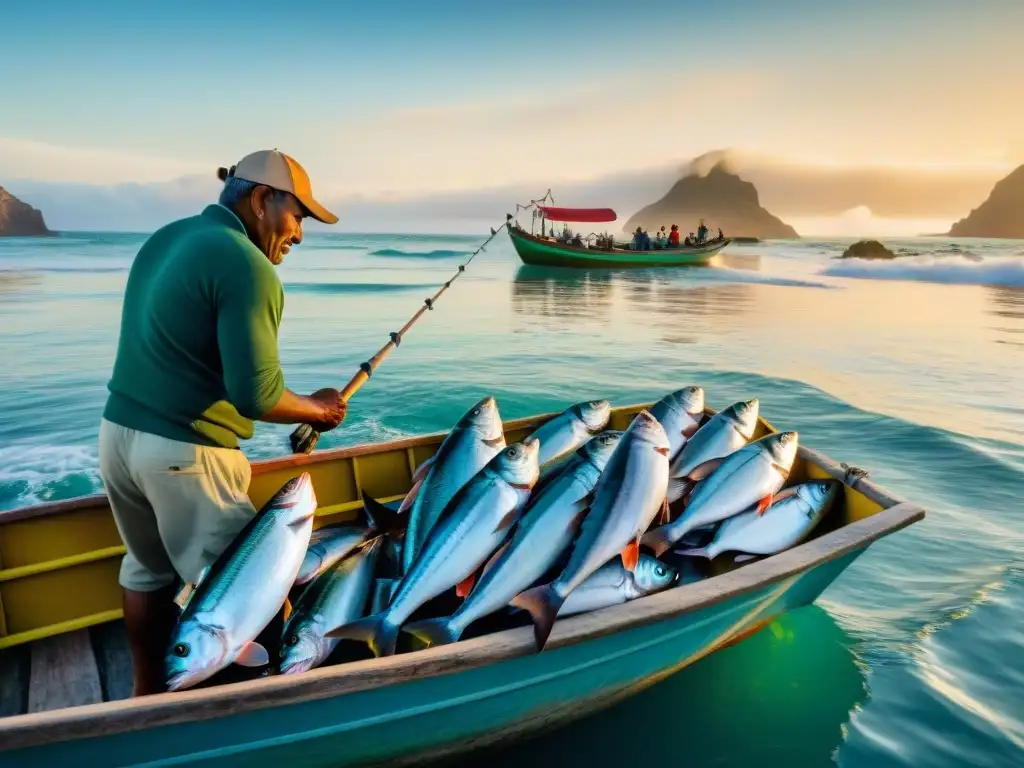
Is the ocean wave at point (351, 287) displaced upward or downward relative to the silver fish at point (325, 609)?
upward

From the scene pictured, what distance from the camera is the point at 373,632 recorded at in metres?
3.16

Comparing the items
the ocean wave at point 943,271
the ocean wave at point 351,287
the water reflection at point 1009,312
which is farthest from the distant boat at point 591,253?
the water reflection at point 1009,312

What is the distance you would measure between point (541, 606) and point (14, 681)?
2.79 metres

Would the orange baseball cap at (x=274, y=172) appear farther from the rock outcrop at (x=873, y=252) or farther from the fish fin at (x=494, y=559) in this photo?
the rock outcrop at (x=873, y=252)

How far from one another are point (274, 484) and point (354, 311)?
21.6m

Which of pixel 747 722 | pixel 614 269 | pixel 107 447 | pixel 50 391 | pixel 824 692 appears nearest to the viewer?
pixel 107 447

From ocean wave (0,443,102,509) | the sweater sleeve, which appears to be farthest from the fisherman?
ocean wave (0,443,102,509)

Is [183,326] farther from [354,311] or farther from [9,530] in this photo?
[354,311]

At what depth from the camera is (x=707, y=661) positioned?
455cm

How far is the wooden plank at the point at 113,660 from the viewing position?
3.56m

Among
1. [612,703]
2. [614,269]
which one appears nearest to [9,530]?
[612,703]

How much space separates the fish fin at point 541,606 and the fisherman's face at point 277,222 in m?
1.89

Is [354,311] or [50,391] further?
[354,311]

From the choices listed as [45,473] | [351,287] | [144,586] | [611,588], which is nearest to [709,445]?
[611,588]
